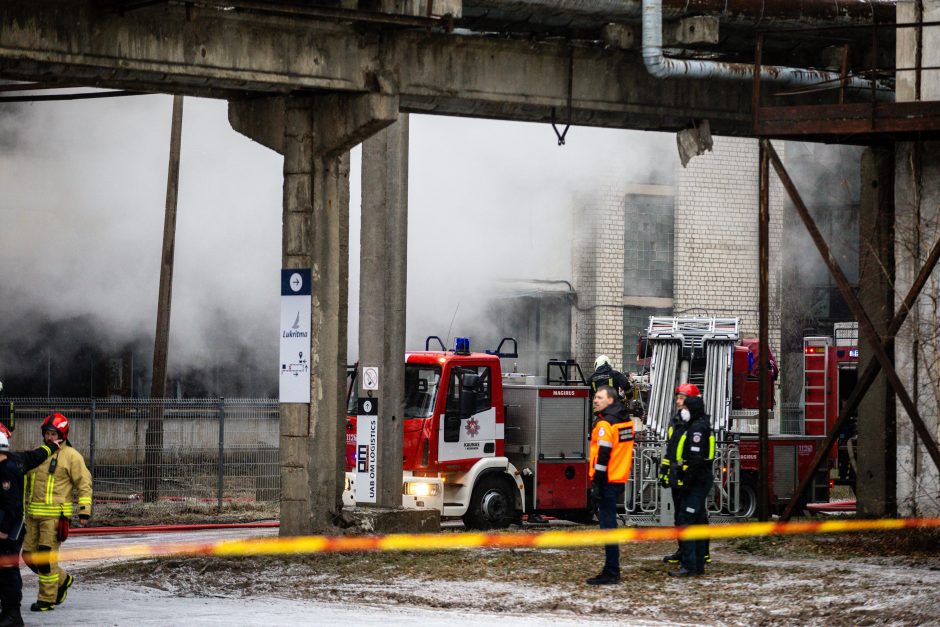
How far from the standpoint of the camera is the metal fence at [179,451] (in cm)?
2102

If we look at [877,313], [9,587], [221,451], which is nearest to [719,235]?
[221,451]

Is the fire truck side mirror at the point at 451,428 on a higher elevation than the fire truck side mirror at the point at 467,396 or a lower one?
lower

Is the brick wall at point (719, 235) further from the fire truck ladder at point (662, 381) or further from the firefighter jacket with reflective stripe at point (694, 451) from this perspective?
the firefighter jacket with reflective stripe at point (694, 451)

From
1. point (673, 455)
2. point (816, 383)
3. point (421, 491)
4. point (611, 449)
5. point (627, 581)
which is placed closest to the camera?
point (611, 449)

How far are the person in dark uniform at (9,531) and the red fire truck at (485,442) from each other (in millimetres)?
7627

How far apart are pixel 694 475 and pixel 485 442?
5.80 meters

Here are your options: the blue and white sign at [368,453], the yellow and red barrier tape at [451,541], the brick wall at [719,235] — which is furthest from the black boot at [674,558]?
the brick wall at [719,235]

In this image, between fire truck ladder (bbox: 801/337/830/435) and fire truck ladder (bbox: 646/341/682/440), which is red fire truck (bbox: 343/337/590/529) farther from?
fire truck ladder (bbox: 801/337/830/435)

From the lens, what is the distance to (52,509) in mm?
11109

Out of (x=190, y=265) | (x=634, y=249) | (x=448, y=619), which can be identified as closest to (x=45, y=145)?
(x=190, y=265)

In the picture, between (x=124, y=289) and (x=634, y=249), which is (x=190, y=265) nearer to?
(x=124, y=289)

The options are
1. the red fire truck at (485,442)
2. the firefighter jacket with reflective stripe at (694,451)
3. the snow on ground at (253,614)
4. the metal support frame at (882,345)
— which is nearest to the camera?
the snow on ground at (253,614)

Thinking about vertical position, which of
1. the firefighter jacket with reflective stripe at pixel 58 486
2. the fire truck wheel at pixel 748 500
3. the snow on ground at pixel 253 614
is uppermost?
the firefighter jacket with reflective stripe at pixel 58 486

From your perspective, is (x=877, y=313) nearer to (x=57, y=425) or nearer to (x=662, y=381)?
(x=662, y=381)
